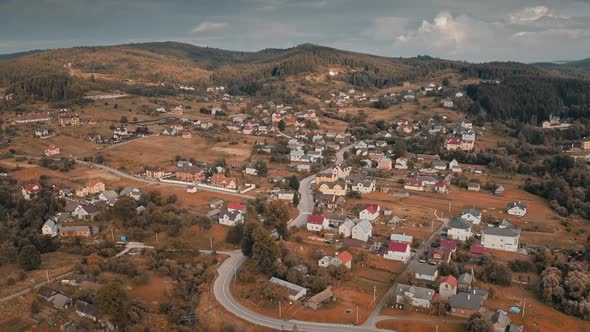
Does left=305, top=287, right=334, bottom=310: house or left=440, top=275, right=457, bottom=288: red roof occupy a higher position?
left=440, top=275, right=457, bottom=288: red roof

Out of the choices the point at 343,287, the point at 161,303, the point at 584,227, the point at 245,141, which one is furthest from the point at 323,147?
the point at 161,303

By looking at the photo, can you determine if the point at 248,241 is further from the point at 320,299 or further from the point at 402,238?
the point at 402,238

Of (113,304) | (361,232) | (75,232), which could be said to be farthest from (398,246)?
(75,232)

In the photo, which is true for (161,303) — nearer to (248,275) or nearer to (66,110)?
(248,275)

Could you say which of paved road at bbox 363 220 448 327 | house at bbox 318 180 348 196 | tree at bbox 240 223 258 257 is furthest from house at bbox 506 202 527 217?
tree at bbox 240 223 258 257

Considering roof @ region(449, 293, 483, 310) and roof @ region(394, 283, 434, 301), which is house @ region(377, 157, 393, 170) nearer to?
roof @ region(394, 283, 434, 301)
